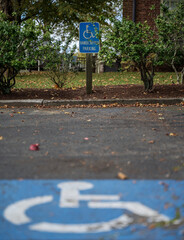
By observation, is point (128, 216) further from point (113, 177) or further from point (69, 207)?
point (113, 177)

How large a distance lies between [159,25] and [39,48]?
11.1ft

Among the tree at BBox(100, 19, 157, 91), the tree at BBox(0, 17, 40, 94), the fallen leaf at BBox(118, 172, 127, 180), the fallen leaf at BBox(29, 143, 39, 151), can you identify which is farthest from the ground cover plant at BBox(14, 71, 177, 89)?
the fallen leaf at BBox(118, 172, 127, 180)

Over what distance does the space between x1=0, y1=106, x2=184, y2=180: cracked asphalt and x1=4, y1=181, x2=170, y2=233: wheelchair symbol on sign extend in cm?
43

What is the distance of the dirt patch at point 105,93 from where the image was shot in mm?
9781

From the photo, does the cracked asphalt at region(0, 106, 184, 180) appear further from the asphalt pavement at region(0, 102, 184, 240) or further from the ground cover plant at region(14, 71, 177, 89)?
the ground cover plant at region(14, 71, 177, 89)

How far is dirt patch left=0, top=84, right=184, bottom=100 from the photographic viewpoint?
9781 millimetres

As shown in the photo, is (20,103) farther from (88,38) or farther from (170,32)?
(170,32)

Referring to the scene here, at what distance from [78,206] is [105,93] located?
7.38 metres

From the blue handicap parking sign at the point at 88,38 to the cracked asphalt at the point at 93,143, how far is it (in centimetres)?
243

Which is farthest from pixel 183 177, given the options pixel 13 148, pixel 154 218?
pixel 13 148

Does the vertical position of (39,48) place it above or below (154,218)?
above

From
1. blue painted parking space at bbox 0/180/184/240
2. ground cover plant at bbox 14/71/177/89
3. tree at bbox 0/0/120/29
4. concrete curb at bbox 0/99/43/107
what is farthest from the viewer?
tree at bbox 0/0/120/29

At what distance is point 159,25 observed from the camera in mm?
9938

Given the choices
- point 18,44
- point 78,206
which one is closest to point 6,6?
point 18,44
